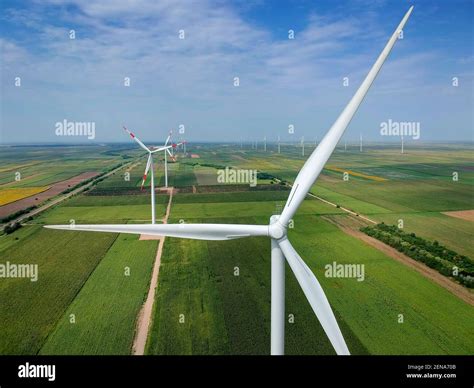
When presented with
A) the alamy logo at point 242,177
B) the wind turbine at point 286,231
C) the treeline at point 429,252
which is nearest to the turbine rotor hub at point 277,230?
the wind turbine at point 286,231

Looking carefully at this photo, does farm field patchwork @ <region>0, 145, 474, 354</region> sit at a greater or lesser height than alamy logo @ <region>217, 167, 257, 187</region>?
lesser

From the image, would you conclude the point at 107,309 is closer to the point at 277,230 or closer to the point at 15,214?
the point at 277,230

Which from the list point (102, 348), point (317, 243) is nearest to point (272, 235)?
point (102, 348)

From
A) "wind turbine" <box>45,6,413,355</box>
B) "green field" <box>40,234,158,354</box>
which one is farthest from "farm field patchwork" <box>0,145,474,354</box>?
"wind turbine" <box>45,6,413,355</box>
